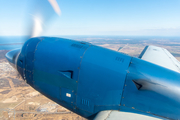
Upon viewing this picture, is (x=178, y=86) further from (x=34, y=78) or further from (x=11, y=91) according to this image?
(x=11, y=91)

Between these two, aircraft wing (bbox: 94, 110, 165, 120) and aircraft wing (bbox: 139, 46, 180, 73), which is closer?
aircraft wing (bbox: 94, 110, 165, 120)

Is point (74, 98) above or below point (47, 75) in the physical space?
below

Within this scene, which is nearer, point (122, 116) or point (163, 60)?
point (122, 116)

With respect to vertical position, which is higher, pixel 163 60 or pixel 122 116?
pixel 163 60

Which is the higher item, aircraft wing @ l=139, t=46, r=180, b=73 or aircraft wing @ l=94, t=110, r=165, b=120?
aircraft wing @ l=139, t=46, r=180, b=73

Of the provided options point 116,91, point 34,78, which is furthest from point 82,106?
point 34,78

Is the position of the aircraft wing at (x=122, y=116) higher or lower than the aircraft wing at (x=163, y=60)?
lower

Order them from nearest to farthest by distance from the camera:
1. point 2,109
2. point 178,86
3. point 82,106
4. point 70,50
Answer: point 178,86 → point 82,106 → point 70,50 → point 2,109

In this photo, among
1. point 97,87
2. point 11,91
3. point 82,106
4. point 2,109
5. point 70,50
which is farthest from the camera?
point 11,91

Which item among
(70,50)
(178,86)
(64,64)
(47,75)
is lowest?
(47,75)

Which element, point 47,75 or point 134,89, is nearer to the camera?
point 134,89

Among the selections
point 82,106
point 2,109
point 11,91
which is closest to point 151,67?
point 82,106
